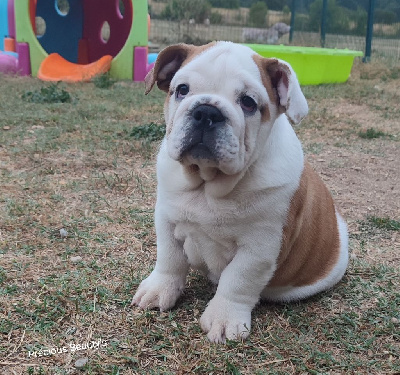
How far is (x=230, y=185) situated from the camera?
7.05 feet

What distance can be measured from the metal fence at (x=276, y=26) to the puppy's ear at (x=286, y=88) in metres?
11.0

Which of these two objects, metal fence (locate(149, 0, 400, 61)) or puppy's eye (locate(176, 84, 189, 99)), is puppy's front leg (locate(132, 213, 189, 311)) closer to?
puppy's eye (locate(176, 84, 189, 99))

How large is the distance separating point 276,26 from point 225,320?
1460 centimetres

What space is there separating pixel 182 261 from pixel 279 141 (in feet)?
2.24

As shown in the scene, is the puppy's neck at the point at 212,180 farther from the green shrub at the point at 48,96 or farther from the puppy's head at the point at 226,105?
the green shrub at the point at 48,96

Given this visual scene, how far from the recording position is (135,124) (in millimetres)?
5938

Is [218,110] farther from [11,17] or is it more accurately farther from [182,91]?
[11,17]

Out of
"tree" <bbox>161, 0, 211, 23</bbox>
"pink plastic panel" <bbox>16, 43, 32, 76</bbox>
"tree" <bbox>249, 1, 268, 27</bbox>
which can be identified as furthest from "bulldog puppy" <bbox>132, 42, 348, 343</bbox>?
"tree" <bbox>249, 1, 268, 27</bbox>

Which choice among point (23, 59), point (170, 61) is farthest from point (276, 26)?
point (170, 61)

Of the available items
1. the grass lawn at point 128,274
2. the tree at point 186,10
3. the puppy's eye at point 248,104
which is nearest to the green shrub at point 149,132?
the grass lawn at point 128,274

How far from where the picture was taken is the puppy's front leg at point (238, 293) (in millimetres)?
2174

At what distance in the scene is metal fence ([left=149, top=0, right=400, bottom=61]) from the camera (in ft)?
41.3

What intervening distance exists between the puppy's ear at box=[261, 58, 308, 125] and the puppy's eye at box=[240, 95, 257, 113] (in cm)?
13

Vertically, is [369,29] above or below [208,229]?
above
